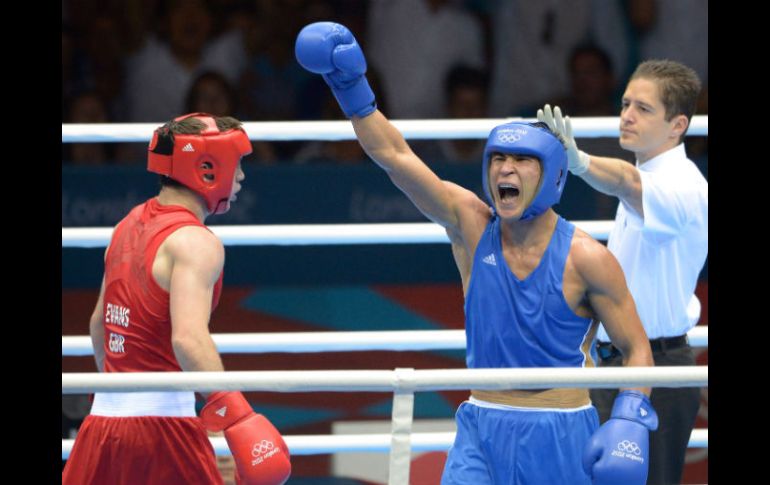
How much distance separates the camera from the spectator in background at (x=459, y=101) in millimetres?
6137

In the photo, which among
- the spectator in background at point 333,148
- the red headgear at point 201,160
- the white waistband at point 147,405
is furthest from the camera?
the spectator in background at point 333,148

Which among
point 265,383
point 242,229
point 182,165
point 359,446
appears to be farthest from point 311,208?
point 265,383

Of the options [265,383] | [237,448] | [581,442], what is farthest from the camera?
[581,442]

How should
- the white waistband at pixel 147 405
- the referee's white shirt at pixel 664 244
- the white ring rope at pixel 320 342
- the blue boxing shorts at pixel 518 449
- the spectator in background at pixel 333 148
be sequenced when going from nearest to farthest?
the blue boxing shorts at pixel 518 449, the white waistband at pixel 147 405, the referee's white shirt at pixel 664 244, the white ring rope at pixel 320 342, the spectator in background at pixel 333 148

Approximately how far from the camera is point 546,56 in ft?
20.9

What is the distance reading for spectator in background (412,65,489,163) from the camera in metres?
6.14

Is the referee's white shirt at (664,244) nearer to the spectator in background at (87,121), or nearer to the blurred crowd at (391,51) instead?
the blurred crowd at (391,51)

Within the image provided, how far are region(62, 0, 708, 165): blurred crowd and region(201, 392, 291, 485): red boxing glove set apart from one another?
131 inches

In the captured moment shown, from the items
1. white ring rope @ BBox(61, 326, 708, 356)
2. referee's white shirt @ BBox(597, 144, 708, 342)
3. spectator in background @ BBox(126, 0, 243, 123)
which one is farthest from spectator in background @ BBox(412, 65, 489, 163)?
referee's white shirt @ BBox(597, 144, 708, 342)

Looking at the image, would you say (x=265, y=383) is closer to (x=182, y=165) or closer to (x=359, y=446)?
(x=182, y=165)

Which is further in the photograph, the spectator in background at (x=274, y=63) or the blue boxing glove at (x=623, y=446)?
the spectator in background at (x=274, y=63)

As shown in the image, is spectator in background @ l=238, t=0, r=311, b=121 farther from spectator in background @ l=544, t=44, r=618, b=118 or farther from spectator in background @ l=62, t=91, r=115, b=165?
spectator in background @ l=544, t=44, r=618, b=118

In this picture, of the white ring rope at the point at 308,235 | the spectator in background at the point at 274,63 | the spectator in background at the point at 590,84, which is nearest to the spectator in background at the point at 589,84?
the spectator in background at the point at 590,84

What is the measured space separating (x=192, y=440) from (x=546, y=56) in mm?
3542
